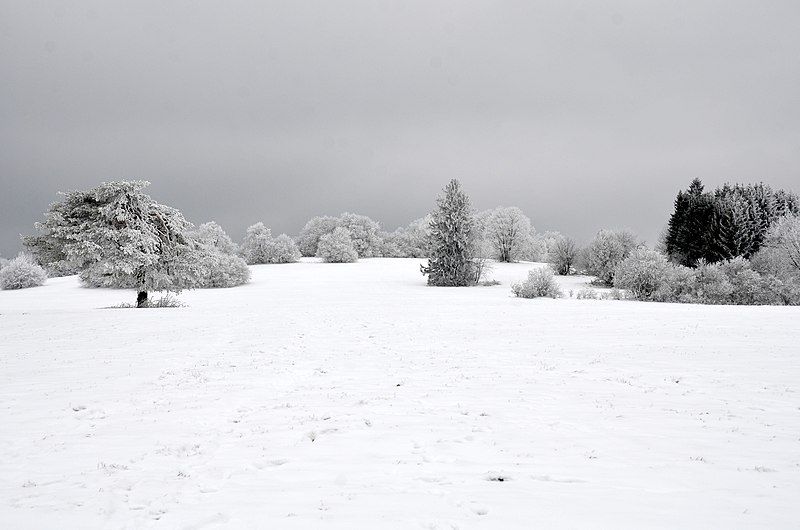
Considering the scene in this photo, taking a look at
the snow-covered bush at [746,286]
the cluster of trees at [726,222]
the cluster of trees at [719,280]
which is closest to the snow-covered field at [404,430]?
the cluster of trees at [719,280]

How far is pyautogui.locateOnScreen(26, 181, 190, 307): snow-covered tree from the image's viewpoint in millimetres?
22516

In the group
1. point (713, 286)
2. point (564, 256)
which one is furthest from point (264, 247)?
point (713, 286)

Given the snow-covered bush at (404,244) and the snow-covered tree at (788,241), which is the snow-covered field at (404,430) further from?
the snow-covered bush at (404,244)

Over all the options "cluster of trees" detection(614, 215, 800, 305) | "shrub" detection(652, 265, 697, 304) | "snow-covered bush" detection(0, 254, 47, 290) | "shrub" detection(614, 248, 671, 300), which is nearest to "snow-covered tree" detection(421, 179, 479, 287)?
"cluster of trees" detection(614, 215, 800, 305)

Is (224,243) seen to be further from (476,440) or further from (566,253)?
(476,440)

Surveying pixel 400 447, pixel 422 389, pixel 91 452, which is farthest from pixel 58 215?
pixel 400 447

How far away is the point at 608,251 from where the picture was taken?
45969 mm

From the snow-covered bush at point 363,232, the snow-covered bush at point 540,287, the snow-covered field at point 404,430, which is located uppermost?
the snow-covered bush at point 363,232

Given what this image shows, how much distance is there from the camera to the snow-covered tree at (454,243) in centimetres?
4444

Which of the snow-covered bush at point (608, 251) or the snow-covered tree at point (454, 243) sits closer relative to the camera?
the snow-covered tree at point (454, 243)

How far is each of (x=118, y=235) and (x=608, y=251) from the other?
44523 mm

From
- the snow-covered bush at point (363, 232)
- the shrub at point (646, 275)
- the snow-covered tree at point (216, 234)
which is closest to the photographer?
the shrub at point (646, 275)

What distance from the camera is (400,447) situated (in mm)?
6336

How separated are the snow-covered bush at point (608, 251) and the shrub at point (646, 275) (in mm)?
10827
